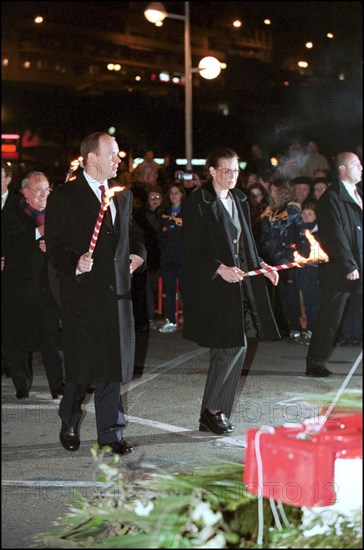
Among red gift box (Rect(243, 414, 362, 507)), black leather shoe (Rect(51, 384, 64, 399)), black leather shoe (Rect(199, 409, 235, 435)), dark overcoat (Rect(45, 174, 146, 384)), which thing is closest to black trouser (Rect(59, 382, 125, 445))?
dark overcoat (Rect(45, 174, 146, 384))

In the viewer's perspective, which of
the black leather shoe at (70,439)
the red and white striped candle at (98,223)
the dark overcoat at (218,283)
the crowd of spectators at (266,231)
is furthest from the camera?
the crowd of spectators at (266,231)

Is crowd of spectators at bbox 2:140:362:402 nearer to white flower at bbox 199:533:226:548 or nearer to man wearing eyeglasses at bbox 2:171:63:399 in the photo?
man wearing eyeglasses at bbox 2:171:63:399

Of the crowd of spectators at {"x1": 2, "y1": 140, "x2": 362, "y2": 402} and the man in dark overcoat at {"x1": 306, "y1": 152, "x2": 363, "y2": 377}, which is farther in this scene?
the crowd of spectators at {"x1": 2, "y1": 140, "x2": 362, "y2": 402}

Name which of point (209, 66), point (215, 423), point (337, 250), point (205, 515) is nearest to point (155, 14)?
point (209, 66)

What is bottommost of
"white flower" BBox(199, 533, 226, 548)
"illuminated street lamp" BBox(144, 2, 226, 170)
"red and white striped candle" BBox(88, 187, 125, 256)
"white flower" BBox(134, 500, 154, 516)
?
"white flower" BBox(199, 533, 226, 548)

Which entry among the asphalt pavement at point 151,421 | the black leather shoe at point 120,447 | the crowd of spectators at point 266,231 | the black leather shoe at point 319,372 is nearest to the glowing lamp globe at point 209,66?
the crowd of spectators at point 266,231

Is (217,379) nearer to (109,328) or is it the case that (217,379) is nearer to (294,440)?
(109,328)

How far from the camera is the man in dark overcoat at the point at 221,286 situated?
6.75m

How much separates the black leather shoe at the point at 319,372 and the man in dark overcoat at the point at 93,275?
3.42 m

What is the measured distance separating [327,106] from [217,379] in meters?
11.4

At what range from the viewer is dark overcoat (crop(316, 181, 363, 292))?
8.18 meters

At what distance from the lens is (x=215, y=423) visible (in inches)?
267

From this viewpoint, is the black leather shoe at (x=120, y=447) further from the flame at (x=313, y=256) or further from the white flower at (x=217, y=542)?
the white flower at (x=217, y=542)

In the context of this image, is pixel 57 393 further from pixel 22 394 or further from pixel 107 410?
pixel 107 410
